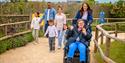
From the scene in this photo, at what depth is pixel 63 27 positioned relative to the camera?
13.5 meters

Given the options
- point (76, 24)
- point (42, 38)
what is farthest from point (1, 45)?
point (42, 38)

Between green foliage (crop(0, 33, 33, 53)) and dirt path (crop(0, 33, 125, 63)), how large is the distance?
0.18 metres

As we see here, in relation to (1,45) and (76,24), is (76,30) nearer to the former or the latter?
(76,24)

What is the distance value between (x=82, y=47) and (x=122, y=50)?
3708 mm

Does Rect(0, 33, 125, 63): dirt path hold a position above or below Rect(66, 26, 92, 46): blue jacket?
below

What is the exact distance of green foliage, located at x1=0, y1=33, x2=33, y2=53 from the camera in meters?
12.9

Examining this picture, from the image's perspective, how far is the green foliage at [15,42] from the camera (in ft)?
42.4

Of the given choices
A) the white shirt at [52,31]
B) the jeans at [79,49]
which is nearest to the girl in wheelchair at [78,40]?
the jeans at [79,49]

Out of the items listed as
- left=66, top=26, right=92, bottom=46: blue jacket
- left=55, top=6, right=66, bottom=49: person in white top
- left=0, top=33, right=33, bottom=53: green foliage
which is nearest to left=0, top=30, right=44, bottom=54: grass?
left=0, top=33, right=33, bottom=53: green foliage

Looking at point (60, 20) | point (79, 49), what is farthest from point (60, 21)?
point (79, 49)

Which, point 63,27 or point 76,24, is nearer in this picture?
point 76,24

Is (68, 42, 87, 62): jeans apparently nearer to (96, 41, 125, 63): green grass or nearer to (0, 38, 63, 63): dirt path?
(96, 41, 125, 63): green grass

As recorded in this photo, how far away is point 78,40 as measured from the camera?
9.27 m

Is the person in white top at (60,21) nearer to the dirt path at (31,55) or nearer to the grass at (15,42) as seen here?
the dirt path at (31,55)
